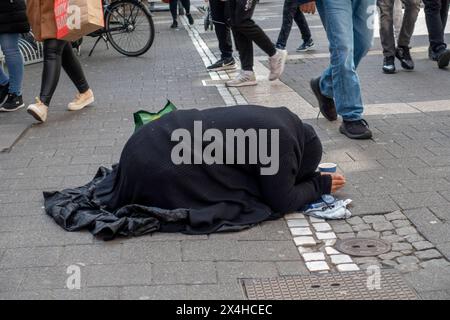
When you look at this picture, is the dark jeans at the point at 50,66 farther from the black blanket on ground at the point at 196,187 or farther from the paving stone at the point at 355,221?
the paving stone at the point at 355,221

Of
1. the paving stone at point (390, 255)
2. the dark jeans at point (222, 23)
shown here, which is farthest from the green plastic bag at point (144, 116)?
the dark jeans at point (222, 23)

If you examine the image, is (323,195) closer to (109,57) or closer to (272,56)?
(272,56)

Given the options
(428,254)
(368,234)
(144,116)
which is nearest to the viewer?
(428,254)

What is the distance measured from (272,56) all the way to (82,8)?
2364mm

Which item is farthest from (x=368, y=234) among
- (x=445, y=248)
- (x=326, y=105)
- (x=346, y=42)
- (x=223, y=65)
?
(x=223, y=65)

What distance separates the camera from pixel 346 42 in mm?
5594

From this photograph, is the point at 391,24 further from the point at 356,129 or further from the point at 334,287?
the point at 334,287

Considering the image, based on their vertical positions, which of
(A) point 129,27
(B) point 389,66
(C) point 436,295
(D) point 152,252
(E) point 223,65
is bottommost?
(E) point 223,65

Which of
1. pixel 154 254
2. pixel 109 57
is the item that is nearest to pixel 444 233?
pixel 154 254

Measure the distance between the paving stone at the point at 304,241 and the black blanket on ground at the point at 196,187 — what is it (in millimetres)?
270

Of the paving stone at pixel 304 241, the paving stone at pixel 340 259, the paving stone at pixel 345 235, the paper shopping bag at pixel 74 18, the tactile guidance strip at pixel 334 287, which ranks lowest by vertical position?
the paving stone at pixel 345 235

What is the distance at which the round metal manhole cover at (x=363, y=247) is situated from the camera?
3.67m

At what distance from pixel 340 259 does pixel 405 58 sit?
18.2ft

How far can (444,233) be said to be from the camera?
380 cm
